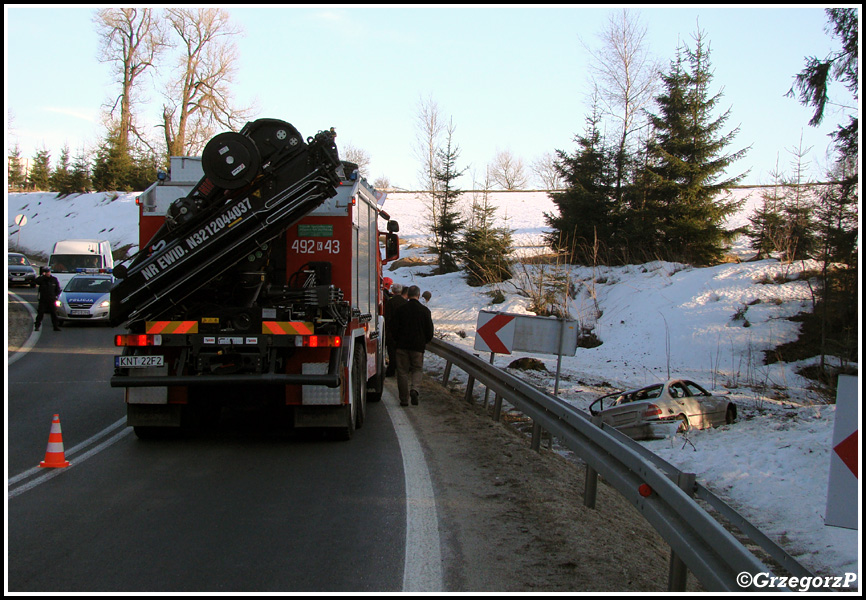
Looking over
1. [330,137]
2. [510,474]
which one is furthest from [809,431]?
[330,137]

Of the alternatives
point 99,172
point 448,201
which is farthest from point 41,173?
point 448,201

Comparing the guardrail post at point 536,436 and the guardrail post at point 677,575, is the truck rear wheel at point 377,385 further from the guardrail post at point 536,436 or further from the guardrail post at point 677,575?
the guardrail post at point 677,575

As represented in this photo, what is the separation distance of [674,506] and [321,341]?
14.9 ft

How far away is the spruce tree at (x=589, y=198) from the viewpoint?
30.4 meters

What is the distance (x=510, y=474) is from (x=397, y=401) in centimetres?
508

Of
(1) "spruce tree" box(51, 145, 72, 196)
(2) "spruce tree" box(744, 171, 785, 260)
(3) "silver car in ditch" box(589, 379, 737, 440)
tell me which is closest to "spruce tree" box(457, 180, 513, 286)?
(2) "spruce tree" box(744, 171, 785, 260)

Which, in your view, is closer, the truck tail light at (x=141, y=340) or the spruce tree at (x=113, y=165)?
the truck tail light at (x=141, y=340)

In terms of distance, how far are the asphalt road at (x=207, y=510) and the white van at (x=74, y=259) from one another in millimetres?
24094

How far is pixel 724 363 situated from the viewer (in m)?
20.8

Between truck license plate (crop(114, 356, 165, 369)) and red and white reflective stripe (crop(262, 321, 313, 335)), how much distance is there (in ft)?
4.09

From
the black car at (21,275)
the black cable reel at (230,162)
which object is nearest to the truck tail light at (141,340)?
the black cable reel at (230,162)

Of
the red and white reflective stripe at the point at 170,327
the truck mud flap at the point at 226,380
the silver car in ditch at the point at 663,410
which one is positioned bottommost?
the silver car in ditch at the point at 663,410

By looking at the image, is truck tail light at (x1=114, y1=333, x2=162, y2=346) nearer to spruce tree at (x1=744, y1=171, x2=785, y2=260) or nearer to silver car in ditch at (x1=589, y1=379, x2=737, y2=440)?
silver car in ditch at (x1=589, y1=379, x2=737, y2=440)

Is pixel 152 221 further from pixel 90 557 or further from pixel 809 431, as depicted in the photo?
pixel 809 431
